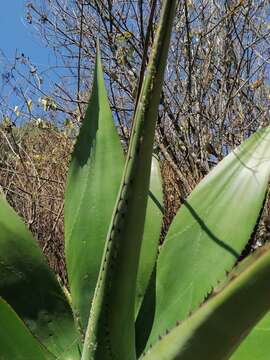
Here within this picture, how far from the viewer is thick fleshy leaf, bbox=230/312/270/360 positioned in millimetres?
588

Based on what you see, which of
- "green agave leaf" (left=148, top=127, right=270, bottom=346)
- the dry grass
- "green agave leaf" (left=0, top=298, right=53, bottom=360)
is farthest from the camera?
the dry grass

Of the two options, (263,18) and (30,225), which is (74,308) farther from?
(263,18)

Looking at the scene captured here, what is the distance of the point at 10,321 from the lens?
53cm

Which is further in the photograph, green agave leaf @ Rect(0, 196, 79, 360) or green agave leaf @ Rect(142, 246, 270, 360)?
green agave leaf @ Rect(0, 196, 79, 360)

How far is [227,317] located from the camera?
393mm

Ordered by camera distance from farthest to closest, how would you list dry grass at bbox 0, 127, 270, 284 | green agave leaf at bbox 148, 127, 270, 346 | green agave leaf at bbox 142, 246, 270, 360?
dry grass at bbox 0, 127, 270, 284 < green agave leaf at bbox 148, 127, 270, 346 < green agave leaf at bbox 142, 246, 270, 360

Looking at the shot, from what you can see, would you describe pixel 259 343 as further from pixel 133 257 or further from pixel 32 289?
pixel 32 289

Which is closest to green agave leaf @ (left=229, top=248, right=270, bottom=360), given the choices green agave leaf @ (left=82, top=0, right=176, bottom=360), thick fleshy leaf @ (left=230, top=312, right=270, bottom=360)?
thick fleshy leaf @ (left=230, top=312, right=270, bottom=360)

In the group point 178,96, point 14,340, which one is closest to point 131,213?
point 14,340

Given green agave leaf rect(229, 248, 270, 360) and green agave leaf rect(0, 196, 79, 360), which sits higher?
Answer: green agave leaf rect(0, 196, 79, 360)

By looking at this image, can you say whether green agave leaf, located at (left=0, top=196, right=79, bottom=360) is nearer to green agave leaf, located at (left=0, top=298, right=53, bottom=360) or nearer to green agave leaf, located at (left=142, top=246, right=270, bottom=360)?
green agave leaf, located at (left=0, top=298, right=53, bottom=360)

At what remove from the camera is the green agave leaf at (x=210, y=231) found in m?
0.69

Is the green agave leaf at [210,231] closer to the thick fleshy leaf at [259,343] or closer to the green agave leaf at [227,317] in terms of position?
the thick fleshy leaf at [259,343]

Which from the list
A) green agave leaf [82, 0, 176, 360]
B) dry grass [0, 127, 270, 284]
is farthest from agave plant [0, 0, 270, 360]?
dry grass [0, 127, 270, 284]
